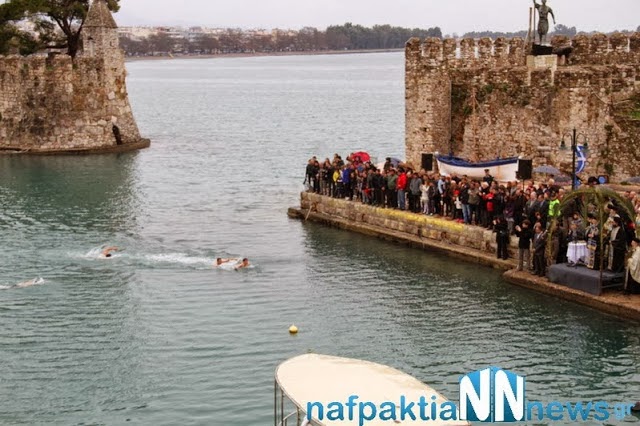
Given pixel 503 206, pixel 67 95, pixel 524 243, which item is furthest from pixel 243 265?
pixel 67 95

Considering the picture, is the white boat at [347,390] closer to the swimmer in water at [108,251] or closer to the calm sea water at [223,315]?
the calm sea water at [223,315]

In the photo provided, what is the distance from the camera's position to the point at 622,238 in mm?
21594

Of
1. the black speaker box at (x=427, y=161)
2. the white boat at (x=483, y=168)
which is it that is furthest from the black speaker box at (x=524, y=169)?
the black speaker box at (x=427, y=161)

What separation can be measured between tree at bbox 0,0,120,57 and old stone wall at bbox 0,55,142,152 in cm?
323

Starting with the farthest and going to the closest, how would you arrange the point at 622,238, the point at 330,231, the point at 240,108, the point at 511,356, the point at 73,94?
the point at 240,108, the point at 73,94, the point at 330,231, the point at 622,238, the point at 511,356

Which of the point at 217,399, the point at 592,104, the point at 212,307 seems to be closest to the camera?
the point at 217,399

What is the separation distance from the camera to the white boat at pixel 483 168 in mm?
29234

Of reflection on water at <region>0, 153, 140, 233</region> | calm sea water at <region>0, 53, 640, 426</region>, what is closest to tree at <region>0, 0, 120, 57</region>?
reflection on water at <region>0, 153, 140, 233</region>

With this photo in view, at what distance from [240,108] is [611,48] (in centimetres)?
6795

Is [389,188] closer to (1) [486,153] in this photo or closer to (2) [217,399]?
(1) [486,153]

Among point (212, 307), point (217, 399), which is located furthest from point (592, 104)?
point (217, 399)

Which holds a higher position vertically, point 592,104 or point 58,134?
point 592,104

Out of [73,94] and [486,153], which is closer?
Result: [486,153]

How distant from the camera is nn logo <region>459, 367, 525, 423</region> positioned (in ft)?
44.5
